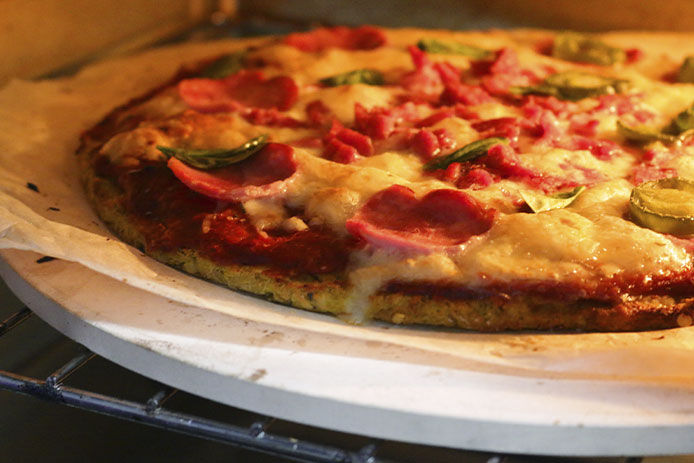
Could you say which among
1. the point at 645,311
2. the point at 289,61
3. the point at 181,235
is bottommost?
the point at 645,311

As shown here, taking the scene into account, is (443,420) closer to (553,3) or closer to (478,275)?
(478,275)

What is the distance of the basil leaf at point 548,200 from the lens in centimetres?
204

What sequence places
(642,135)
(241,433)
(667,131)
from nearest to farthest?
(241,433), (642,135), (667,131)

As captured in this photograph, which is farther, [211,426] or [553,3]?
[553,3]

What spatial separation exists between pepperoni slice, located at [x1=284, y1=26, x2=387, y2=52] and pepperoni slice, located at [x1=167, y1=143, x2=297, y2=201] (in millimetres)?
1031

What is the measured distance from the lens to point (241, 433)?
5.16 feet

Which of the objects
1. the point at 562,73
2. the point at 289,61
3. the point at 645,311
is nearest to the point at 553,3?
the point at 562,73

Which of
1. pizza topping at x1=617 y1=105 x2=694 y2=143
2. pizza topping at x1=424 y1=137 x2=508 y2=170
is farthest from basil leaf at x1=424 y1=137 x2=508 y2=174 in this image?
pizza topping at x1=617 y1=105 x2=694 y2=143

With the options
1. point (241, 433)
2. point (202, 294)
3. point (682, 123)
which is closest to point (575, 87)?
point (682, 123)

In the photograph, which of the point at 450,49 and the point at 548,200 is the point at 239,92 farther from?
the point at 548,200

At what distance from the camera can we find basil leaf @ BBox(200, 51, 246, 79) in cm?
296

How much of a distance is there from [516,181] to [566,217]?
0.79 ft

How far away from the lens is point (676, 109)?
2725 millimetres

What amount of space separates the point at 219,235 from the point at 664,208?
3.42 feet
